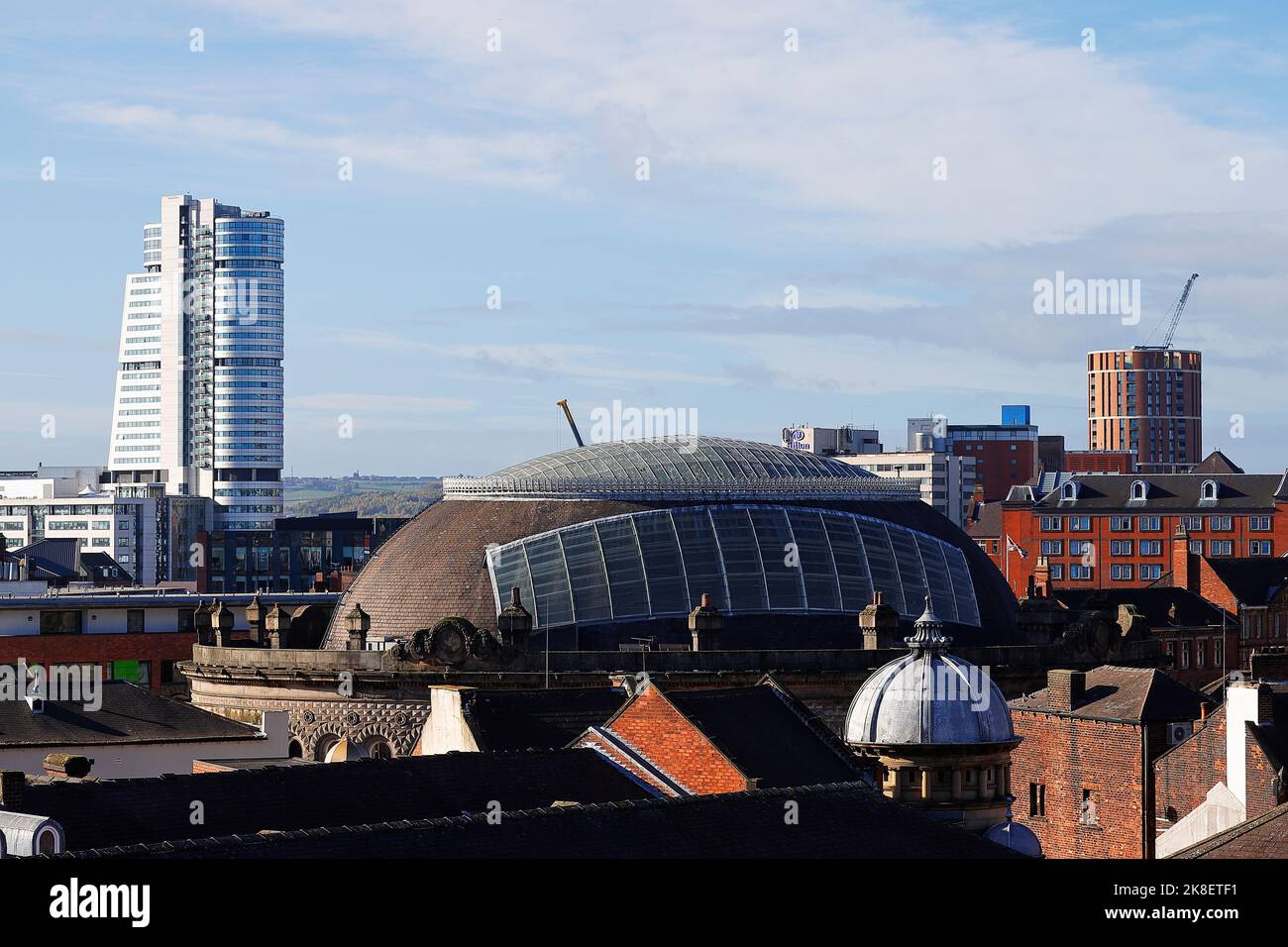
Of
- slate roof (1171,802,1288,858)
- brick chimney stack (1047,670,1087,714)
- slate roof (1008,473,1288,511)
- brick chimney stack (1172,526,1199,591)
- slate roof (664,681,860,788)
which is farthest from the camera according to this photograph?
slate roof (1008,473,1288,511)

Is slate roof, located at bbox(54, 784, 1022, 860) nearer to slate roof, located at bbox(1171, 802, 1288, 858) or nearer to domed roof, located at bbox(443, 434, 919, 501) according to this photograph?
slate roof, located at bbox(1171, 802, 1288, 858)

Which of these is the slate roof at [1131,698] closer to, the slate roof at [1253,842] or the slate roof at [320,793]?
the slate roof at [1253,842]

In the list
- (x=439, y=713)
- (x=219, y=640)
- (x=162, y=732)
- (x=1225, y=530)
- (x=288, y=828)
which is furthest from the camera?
(x=1225, y=530)

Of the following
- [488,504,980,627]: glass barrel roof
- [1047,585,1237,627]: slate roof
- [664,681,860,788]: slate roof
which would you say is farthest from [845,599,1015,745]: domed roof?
[1047,585,1237,627]: slate roof

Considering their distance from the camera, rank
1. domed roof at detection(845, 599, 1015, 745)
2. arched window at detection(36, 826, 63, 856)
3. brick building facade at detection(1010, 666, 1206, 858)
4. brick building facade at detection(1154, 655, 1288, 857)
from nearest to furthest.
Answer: arched window at detection(36, 826, 63, 856), domed roof at detection(845, 599, 1015, 745), brick building facade at detection(1154, 655, 1288, 857), brick building facade at detection(1010, 666, 1206, 858)

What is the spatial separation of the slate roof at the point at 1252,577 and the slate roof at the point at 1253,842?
9746 centimetres

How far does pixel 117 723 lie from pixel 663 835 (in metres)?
35.2

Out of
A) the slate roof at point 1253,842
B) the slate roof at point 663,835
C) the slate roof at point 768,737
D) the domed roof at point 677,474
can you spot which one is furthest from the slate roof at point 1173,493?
the slate roof at point 663,835

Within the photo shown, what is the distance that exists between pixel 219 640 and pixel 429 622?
996cm

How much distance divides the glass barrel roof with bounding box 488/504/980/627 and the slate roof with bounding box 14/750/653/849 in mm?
26733

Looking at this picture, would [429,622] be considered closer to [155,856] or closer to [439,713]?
[439,713]

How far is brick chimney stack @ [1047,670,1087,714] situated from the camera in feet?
231
